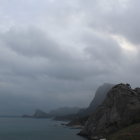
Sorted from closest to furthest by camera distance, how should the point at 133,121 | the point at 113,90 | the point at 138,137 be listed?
the point at 138,137
the point at 133,121
the point at 113,90

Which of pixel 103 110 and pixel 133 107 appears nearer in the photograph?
pixel 133 107

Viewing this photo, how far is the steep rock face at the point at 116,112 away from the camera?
163 meters

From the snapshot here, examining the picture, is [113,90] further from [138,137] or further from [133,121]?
[138,137]

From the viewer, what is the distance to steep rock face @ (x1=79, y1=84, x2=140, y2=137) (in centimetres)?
16300

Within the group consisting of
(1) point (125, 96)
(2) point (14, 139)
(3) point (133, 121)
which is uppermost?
(1) point (125, 96)

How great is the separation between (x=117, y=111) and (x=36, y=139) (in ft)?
141

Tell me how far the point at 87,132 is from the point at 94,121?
7501mm

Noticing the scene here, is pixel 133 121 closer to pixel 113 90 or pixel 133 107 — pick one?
pixel 133 107

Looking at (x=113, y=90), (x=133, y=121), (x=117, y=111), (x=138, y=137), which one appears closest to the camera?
(x=138, y=137)

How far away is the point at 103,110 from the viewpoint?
188 metres

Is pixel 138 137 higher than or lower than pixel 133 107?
lower

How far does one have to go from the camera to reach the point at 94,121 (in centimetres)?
18912

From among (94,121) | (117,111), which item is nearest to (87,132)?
(94,121)

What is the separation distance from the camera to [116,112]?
170750 mm
